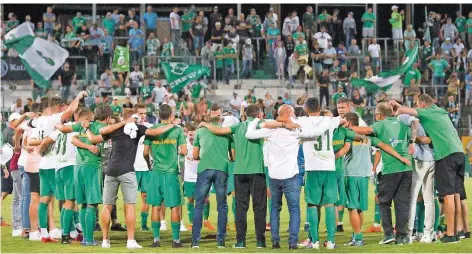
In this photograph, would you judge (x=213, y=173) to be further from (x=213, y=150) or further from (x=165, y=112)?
(x=165, y=112)

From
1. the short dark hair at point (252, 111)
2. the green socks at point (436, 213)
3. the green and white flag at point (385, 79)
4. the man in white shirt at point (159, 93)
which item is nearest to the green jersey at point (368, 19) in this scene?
the green and white flag at point (385, 79)

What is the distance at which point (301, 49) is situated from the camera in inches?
1565

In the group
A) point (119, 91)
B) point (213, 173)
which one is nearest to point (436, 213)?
point (213, 173)

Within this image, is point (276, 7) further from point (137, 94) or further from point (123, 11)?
point (137, 94)

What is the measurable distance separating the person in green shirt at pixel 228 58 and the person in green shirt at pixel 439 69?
7338 millimetres

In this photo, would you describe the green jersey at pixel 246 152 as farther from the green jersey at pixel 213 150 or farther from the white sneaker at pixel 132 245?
the white sneaker at pixel 132 245

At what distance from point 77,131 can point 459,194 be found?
20.4ft

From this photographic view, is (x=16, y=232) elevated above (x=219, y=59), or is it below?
below

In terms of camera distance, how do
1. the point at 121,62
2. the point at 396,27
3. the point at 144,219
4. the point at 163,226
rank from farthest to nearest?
the point at 396,27 → the point at 121,62 → the point at 163,226 → the point at 144,219

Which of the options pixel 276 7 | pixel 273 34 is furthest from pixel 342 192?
pixel 276 7

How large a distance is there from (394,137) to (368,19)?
1013 inches

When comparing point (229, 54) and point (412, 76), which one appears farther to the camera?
point (229, 54)

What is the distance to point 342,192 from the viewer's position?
58.1ft

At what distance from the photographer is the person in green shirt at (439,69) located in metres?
40.3
